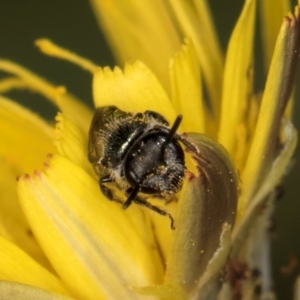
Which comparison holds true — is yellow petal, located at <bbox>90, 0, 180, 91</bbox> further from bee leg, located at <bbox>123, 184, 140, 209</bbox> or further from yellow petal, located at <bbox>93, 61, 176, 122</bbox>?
bee leg, located at <bbox>123, 184, 140, 209</bbox>

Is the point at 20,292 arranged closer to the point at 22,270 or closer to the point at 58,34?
the point at 22,270

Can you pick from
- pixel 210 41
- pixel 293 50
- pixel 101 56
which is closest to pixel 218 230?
pixel 293 50

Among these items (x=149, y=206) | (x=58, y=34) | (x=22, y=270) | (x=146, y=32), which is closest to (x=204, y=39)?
(x=146, y=32)

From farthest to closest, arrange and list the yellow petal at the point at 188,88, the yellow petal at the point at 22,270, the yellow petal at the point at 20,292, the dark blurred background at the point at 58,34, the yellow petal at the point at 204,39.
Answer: the dark blurred background at the point at 58,34, the yellow petal at the point at 204,39, the yellow petal at the point at 188,88, the yellow petal at the point at 22,270, the yellow petal at the point at 20,292

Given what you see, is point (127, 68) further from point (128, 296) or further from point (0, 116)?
point (128, 296)

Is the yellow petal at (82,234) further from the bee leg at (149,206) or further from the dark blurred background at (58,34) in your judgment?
the dark blurred background at (58,34)

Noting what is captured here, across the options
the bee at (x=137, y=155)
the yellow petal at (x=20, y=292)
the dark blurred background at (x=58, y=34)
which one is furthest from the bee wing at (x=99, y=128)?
the dark blurred background at (x=58, y=34)
